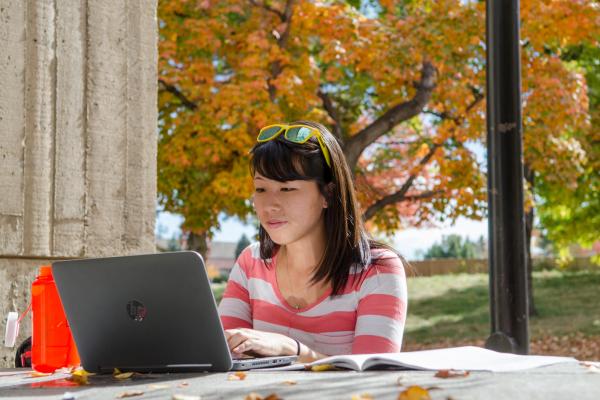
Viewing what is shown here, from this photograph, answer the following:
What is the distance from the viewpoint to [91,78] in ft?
11.4

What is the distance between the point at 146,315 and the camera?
1918 mm

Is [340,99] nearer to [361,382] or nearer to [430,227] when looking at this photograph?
[430,227]

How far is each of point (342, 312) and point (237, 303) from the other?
0.45m

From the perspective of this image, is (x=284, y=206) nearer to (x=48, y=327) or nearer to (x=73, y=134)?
(x=48, y=327)

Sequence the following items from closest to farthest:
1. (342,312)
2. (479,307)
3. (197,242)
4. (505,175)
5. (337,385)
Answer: (337,385), (342,312), (505,175), (197,242), (479,307)

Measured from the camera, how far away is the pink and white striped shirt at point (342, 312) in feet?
8.20

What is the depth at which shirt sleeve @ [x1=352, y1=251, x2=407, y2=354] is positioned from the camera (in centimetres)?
247

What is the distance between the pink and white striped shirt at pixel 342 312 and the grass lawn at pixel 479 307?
41.9 feet

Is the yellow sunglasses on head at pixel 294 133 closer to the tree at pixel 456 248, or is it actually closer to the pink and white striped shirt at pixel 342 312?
the pink and white striped shirt at pixel 342 312

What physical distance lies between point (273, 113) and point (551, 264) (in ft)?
53.2

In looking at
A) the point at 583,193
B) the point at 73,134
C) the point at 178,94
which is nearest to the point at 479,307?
the point at 583,193

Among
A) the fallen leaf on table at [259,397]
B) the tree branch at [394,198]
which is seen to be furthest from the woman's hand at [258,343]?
the tree branch at [394,198]

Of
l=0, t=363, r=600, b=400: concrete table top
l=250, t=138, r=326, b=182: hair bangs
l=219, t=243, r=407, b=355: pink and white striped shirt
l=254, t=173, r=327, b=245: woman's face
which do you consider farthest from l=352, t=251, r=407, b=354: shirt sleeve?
l=0, t=363, r=600, b=400: concrete table top

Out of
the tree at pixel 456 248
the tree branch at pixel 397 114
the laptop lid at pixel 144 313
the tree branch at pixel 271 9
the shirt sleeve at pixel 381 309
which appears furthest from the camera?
the tree at pixel 456 248
